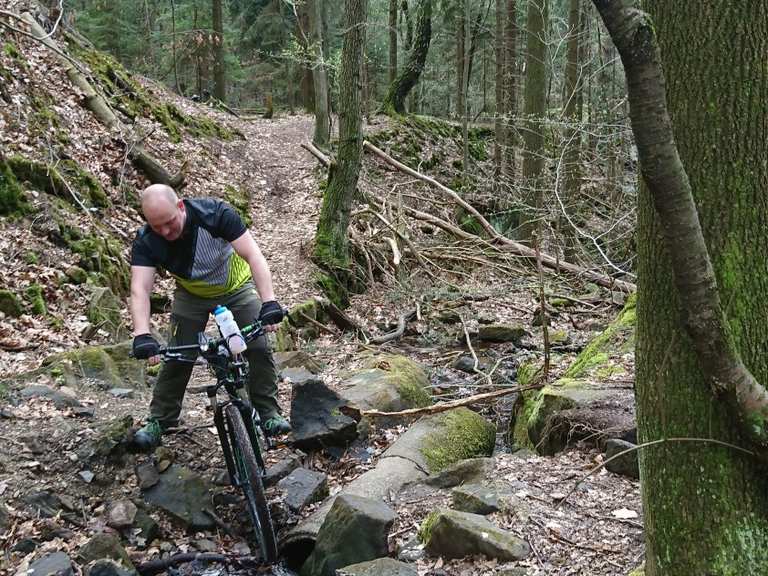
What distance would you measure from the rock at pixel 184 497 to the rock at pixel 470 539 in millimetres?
1675

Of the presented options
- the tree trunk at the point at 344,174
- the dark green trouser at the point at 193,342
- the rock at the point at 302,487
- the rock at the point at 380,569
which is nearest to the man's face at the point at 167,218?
the dark green trouser at the point at 193,342

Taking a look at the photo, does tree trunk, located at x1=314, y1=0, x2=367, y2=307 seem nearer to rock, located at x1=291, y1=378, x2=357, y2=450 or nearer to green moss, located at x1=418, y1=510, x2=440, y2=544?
rock, located at x1=291, y1=378, x2=357, y2=450

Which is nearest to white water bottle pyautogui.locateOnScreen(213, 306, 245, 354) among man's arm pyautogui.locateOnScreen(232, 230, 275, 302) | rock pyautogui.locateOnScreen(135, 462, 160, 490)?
man's arm pyautogui.locateOnScreen(232, 230, 275, 302)

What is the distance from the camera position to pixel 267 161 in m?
16.8

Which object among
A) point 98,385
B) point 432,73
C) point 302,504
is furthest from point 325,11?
point 302,504

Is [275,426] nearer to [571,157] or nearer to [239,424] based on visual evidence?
[239,424]

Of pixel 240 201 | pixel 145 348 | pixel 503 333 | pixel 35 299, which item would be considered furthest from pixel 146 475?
pixel 240 201

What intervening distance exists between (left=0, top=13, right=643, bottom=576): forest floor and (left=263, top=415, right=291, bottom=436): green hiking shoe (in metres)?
0.53

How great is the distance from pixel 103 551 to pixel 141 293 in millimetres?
1587

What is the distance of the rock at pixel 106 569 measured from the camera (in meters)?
3.69

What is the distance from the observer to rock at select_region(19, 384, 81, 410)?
214 inches

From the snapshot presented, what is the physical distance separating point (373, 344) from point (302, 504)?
189 inches

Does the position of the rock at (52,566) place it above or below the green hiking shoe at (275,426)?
below

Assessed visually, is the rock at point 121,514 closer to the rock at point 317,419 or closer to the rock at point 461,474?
the rock at point 317,419
